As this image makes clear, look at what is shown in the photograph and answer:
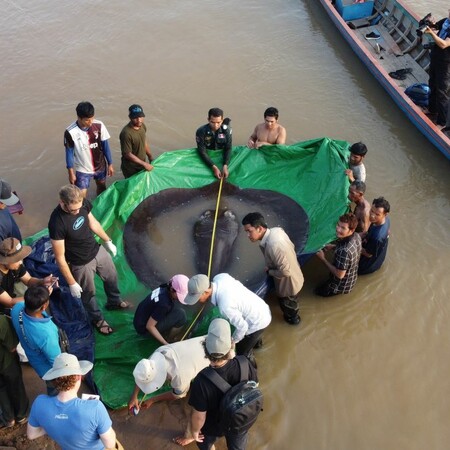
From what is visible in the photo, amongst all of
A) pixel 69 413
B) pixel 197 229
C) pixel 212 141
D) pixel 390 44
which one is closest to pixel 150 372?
pixel 69 413

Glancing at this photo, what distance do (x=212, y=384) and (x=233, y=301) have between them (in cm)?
89

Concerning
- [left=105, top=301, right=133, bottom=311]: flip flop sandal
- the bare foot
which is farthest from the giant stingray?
the bare foot

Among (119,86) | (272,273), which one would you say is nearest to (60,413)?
(272,273)

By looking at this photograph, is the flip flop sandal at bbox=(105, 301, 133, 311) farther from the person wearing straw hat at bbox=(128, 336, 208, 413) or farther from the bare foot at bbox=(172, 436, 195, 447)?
the bare foot at bbox=(172, 436, 195, 447)

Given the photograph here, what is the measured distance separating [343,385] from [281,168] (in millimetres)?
3139

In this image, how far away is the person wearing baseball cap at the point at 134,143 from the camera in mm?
5949

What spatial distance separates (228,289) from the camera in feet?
13.3

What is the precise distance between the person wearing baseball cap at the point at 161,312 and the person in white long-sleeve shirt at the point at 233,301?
0.58 ft

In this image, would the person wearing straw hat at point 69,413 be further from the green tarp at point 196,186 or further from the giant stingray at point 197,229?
the giant stingray at point 197,229

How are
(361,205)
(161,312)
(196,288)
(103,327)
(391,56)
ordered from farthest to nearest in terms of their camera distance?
(391,56) → (361,205) → (103,327) → (161,312) → (196,288)

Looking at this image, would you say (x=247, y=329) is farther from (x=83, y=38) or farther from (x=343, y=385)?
(x=83, y=38)

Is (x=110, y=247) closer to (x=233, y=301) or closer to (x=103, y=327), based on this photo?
(x=103, y=327)

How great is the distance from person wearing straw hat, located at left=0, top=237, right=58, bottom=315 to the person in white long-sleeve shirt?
4.57 ft

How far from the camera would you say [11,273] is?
438 cm
